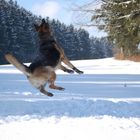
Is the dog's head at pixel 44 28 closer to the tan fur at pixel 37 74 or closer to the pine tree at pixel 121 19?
the tan fur at pixel 37 74

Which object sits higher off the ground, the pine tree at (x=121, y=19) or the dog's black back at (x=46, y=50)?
the pine tree at (x=121, y=19)

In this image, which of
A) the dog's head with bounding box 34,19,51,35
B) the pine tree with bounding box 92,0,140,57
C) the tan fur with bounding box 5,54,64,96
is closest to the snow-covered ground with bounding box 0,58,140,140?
the pine tree with bounding box 92,0,140,57

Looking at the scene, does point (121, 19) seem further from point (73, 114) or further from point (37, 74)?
point (37, 74)

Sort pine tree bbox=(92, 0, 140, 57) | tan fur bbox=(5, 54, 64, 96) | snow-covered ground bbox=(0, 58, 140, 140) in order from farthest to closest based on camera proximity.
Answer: pine tree bbox=(92, 0, 140, 57), snow-covered ground bbox=(0, 58, 140, 140), tan fur bbox=(5, 54, 64, 96)

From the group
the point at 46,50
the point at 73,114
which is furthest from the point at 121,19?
the point at 46,50

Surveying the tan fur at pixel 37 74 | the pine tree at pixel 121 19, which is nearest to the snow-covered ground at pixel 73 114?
the pine tree at pixel 121 19

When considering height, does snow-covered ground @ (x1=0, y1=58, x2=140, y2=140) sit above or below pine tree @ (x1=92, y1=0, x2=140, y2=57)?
below

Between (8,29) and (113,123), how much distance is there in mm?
51423

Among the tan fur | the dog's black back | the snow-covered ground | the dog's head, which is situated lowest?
the snow-covered ground

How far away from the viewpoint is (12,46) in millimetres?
62125

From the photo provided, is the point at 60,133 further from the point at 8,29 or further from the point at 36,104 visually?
the point at 8,29

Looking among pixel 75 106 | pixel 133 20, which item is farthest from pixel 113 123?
pixel 133 20

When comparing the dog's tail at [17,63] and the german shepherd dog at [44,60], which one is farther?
the german shepherd dog at [44,60]

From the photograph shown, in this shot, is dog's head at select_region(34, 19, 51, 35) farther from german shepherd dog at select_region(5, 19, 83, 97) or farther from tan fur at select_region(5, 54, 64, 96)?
tan fur at select_region(5, 54, 64, 96)
